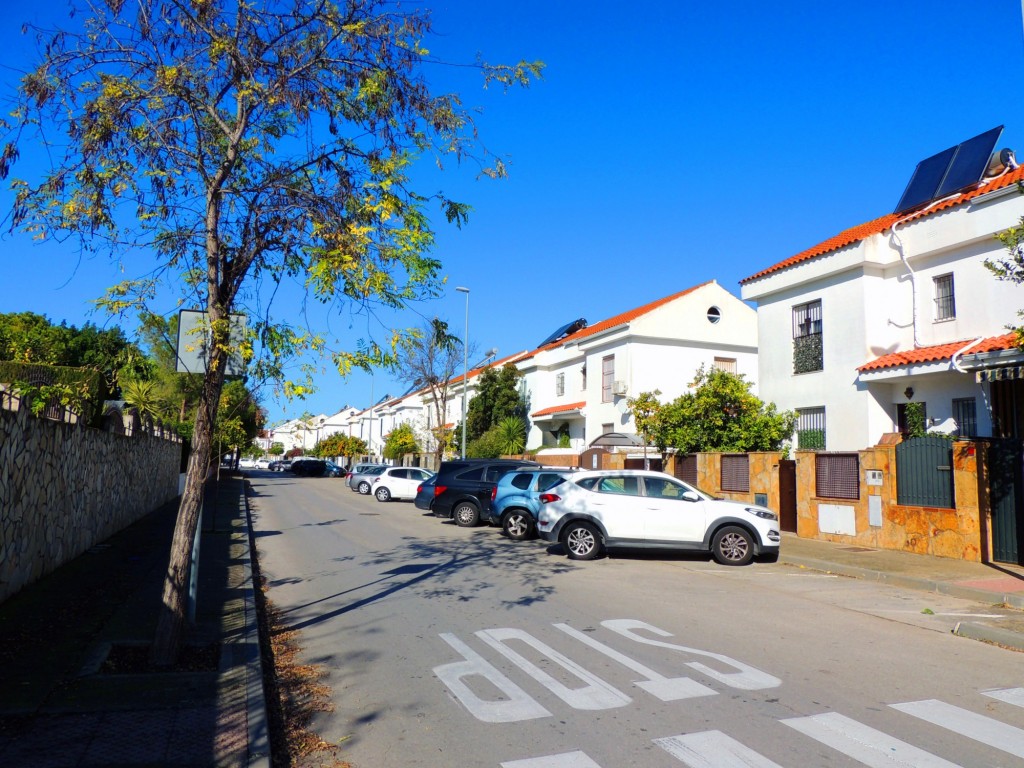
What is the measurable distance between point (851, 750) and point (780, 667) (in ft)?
6.59

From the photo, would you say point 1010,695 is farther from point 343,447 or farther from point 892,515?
point 343,447

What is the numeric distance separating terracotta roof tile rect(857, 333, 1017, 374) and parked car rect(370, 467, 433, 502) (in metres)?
19.3

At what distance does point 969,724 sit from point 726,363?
2846 centimetres

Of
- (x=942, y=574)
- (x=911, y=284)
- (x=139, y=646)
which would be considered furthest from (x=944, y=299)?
(x=139, y=646)

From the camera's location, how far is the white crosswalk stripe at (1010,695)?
592 cm

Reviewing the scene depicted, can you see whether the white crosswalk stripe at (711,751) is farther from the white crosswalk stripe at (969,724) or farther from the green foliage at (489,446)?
the green foliage at (489,446)

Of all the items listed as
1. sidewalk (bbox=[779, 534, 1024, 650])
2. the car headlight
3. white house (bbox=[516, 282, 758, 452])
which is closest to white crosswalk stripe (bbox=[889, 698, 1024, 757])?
sidewalk (bbox=[779, 534, 1024, 650])

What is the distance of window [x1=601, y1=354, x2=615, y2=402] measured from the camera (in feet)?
106

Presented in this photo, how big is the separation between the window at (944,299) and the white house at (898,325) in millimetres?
23

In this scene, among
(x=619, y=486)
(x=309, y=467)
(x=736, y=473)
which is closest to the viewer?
(x=619, y=486)

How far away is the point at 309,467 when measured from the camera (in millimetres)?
64625

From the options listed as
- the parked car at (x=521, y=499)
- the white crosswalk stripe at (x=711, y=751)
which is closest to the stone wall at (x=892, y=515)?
the parked car at (x=521, y=499)

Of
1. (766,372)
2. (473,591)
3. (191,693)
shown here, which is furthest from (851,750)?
(766,372)

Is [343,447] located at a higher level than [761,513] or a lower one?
higher
